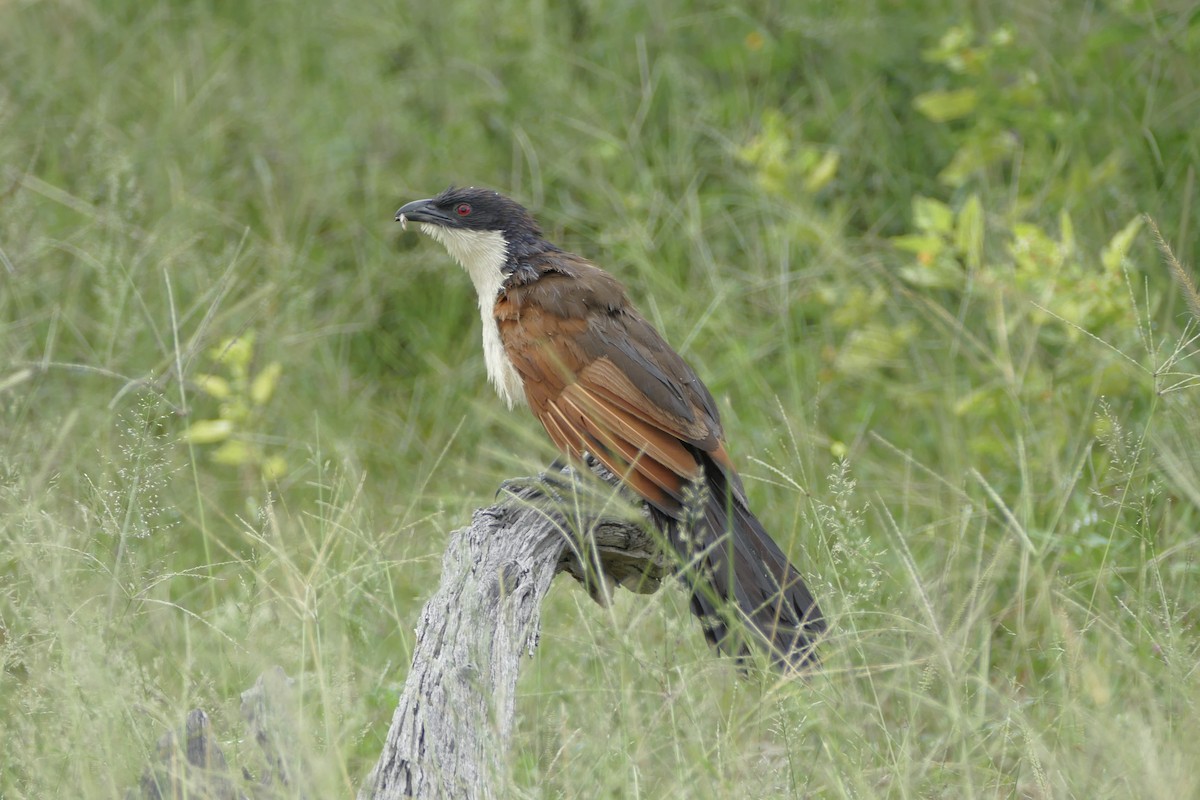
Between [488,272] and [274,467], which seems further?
[274,467]

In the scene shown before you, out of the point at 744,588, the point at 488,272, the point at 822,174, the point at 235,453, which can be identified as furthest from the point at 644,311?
the point at 744,588

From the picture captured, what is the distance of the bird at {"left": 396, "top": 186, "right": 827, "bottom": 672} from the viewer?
2.28 m

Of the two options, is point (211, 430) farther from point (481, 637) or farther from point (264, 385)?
point (481, 637)

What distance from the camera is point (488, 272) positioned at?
345 cm

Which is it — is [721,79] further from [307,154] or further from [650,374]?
[650,374]

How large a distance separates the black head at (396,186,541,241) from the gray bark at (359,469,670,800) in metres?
1.14

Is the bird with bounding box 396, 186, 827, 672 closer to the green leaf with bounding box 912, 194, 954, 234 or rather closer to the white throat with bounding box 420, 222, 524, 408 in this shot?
the white throat with bounding box 420, 222, 524, 408

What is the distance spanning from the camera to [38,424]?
3.63m

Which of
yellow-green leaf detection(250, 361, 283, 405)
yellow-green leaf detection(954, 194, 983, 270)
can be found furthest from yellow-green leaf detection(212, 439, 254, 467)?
yellow-green leaf detection(954, 194, 983, 270)

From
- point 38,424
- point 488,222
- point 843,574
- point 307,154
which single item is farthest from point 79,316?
point 843,574

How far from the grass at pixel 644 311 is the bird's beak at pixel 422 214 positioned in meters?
0.43

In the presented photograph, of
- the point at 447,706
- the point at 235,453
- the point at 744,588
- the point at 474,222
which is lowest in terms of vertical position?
the point at 235,453

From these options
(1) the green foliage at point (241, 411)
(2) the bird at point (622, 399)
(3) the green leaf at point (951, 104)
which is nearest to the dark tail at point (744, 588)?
(2) the bird at point (622, 399)

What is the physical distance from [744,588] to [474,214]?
5.07 feet
